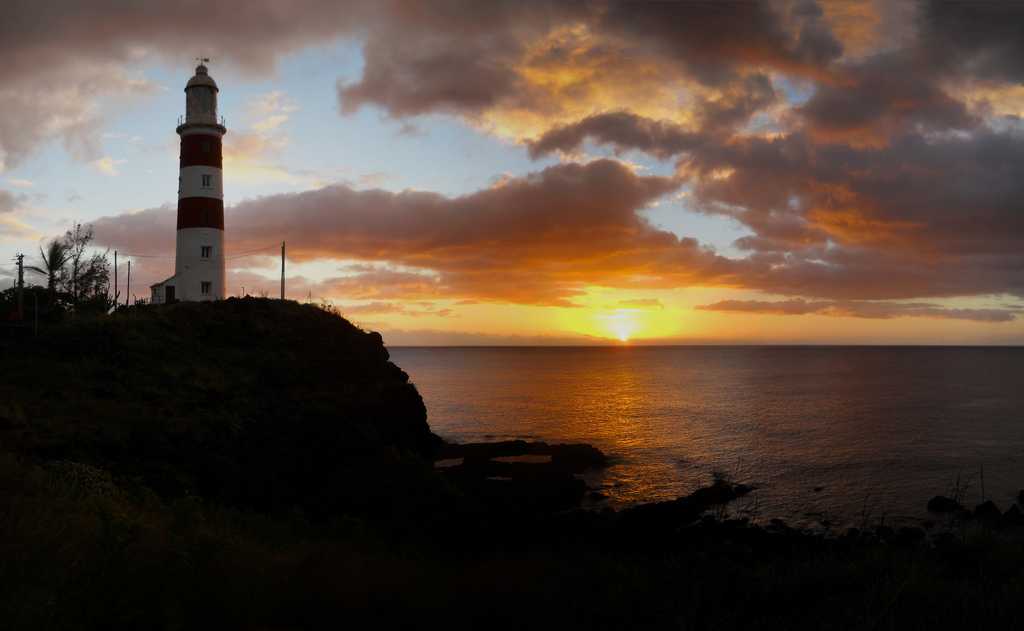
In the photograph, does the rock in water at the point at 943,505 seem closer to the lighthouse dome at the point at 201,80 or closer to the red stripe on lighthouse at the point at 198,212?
the red stripe on lighthouse at the point at 198,212

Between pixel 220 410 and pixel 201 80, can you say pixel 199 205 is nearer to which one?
pixel 201 80

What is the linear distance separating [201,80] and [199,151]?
4680 mm

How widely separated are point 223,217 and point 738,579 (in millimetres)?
36960

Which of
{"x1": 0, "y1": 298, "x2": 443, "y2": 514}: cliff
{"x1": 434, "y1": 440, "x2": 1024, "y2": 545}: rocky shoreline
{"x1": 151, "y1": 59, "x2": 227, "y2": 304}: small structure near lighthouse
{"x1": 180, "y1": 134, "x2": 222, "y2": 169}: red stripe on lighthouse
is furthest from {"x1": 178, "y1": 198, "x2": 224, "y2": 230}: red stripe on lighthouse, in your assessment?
{"x1": 434, "y1": 440, "x2": 1024, "y2": 545}: rocky shoreline

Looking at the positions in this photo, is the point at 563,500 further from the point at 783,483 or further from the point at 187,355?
the point at 187,355

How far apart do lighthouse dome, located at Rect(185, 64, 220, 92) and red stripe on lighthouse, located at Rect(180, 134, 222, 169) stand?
3.34 metres

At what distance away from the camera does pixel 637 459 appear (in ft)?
117

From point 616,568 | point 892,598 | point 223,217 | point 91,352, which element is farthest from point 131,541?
point 223,217

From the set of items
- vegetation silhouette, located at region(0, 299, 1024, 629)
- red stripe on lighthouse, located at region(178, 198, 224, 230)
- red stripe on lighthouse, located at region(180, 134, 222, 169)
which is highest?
red stripe on lighthouse, located at region(180, 134, 222, 169)

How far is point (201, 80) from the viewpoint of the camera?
127ft

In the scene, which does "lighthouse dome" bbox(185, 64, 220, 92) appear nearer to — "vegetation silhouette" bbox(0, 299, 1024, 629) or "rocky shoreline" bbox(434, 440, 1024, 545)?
"vegetation silhouette" bbox(0, 299, 1024, 629)

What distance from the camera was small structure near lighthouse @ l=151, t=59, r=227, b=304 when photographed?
37688mm

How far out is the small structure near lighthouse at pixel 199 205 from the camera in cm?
3769

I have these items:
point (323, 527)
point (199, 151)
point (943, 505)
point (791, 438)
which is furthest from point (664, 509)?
point (199, 151)
